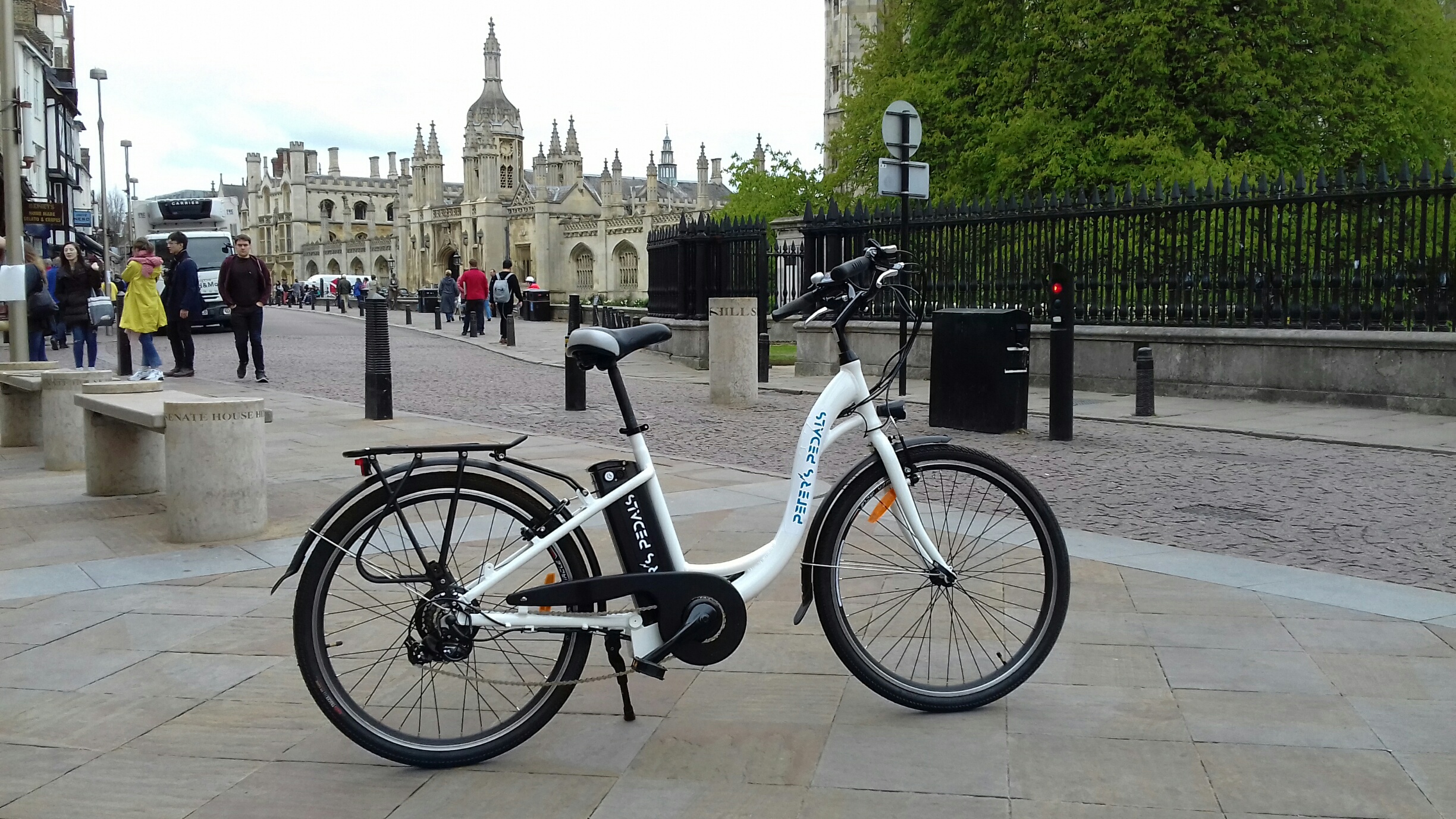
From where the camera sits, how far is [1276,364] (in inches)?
505

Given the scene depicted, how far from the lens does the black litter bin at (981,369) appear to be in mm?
10367

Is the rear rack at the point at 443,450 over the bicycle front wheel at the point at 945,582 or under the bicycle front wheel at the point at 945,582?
over

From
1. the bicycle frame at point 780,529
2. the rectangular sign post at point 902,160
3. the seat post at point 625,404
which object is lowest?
the bicycle frame at point 780,529

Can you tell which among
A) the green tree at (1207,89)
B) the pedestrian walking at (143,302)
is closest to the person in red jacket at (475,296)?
the green tree at (1207,89)

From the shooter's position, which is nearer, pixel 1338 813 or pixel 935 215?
pixel 1338 813

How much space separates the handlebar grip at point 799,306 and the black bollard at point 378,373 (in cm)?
806

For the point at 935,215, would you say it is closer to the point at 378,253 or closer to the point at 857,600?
the point at 857,600

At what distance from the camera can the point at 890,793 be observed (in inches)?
125

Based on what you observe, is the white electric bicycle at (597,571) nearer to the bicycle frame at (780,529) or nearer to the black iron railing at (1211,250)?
the bicycle frame at (780,529)

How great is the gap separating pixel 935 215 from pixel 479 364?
8.23 metres

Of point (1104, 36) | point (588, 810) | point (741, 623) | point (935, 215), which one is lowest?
point (588, 810)

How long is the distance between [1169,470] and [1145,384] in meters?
3.44

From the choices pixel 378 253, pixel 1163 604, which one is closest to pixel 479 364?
pixel 1163 604

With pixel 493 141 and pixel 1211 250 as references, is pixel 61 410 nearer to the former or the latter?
pixel 1211 250
